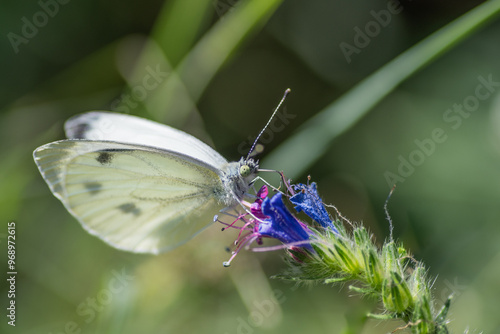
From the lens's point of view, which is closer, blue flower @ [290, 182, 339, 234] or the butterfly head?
blue flower @ [290, 182, 339, 234]

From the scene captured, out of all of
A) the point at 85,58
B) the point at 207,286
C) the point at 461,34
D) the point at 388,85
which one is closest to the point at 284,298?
the point at 207,286

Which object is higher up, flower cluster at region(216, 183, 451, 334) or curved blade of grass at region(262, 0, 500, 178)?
curved blade of grass at region(262, 0, 500, 178)

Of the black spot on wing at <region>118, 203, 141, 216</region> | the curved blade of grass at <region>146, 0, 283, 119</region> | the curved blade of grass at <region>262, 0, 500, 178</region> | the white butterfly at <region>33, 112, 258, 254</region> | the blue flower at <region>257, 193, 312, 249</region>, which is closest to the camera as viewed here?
the blue flower at <region>257, 193, 312, 249</region>

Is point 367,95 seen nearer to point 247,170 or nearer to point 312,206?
point 247,170

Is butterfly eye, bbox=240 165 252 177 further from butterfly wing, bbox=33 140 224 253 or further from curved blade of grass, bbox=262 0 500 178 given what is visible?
curved blade of grass, bbox=262 0 500 178

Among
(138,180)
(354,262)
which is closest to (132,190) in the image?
(138,180)

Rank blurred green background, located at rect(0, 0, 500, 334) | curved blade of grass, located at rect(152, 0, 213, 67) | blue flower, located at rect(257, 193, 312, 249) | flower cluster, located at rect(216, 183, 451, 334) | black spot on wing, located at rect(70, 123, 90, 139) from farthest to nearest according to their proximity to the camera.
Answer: curved blade of grass, located at rect(152, 0, 213, 67), blurred green background, located at rect(0, 0, 500, 334), black spot on wing, located at rect(70, 123, 90, 139), blue flower, located at rect(257, 193, 312, 249), flower cluster, located at rect(216, 183, 451, 334)

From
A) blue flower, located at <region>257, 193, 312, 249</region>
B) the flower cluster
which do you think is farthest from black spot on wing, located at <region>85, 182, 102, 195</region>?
blue flower, located at <region>257, 193, 312, 249</region>
